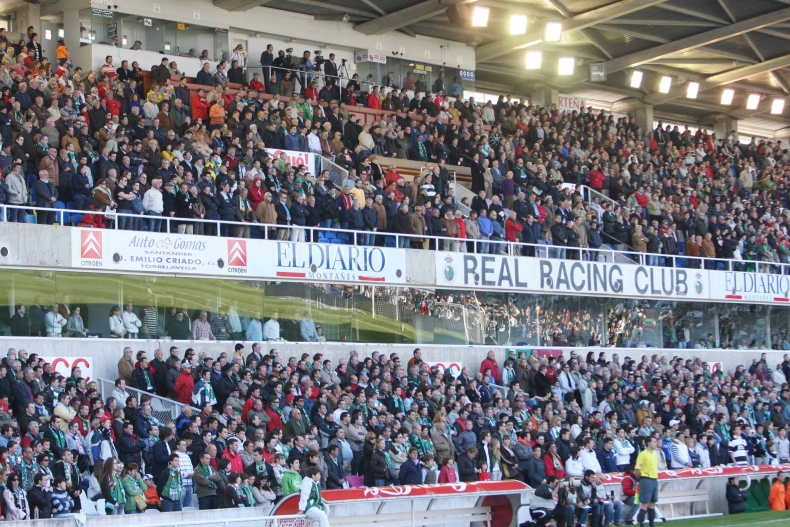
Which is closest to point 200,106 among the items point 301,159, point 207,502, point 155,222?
point 301,159

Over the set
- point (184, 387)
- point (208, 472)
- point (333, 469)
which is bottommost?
point (333, 469)

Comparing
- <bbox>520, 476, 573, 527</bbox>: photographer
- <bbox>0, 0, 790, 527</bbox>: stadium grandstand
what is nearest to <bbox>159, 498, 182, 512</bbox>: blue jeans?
<bbox>0, 0, 790, 527</bbox>: stadium grandstand

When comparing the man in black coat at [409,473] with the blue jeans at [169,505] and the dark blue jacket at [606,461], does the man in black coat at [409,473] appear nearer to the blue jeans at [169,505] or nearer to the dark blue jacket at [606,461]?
the blue jeans at [169,505]

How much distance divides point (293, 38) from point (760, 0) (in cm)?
1424

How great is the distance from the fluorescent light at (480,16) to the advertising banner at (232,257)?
9643 millimetres

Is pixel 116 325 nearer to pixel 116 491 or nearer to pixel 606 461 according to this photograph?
pixel 116 491

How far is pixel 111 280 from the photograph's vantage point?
2122 centimetres

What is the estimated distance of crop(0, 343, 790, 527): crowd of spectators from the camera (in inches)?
621

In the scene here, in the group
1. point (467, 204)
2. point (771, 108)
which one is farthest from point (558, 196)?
point (771, 108)

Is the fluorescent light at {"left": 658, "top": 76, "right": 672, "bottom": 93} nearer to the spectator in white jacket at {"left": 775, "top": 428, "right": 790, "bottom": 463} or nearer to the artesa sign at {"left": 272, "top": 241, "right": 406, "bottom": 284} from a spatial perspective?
the artesa sign at {"left": 272, "top": 241, "right": 406, "bottom": 284}

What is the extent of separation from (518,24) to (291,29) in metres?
6.53

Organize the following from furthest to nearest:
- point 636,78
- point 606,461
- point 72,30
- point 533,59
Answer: point 636,78 → point 533,59 → point 72,30 → point 606,461

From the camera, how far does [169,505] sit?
51.7ft

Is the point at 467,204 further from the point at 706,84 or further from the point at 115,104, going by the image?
the point at 706,84
